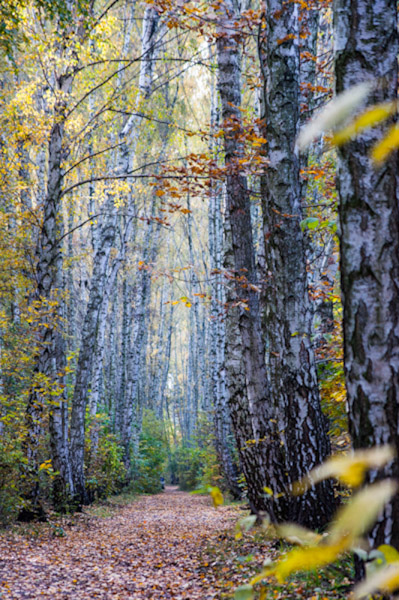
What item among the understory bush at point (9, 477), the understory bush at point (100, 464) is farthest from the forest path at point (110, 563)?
the understory bush at point (100, 464)

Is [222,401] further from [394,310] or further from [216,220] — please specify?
[394,310]

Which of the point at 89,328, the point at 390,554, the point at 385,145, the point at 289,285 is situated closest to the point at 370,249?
the point at 390,554

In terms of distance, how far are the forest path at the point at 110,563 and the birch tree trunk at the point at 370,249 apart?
2.82m

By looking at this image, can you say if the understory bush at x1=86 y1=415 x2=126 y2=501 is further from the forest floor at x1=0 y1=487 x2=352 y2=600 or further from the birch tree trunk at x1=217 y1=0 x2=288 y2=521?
the birch tree trunk at x1=217 y1=0 x2=288 y2=521

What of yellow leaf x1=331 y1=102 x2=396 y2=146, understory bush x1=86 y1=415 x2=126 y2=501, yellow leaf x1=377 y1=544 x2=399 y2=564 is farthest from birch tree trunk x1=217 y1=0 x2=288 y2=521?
understory bush x1=86 y1=415 x2=126 y2=501

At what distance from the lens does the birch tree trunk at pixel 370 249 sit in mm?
1792

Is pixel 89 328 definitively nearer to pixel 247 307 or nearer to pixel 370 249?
pixel 247 307

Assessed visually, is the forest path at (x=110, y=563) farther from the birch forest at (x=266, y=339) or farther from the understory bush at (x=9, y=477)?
the understory bush at (x=9, y=477)

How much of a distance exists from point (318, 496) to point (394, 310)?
2.98m

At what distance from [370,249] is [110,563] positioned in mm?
5168

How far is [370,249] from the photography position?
185 cm

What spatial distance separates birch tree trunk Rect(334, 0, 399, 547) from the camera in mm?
1792

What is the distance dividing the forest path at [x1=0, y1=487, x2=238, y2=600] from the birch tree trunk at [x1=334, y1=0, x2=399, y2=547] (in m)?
2.82

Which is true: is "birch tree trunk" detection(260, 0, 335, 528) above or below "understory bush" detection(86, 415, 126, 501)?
above
